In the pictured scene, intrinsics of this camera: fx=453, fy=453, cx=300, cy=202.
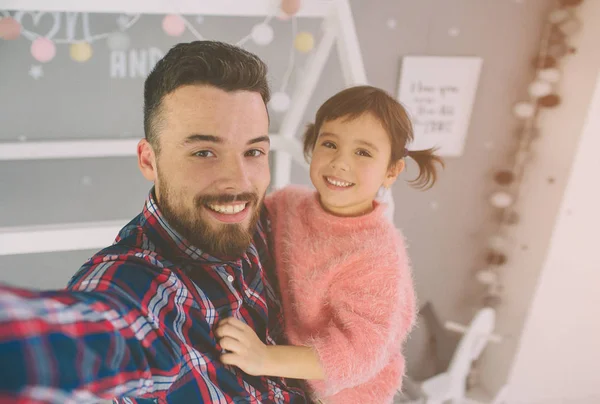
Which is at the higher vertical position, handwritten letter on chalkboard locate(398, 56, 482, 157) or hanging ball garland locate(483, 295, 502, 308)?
handwritten letter on chalkboard locate(398, 56, 482, 157)

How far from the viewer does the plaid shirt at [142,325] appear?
1.30ft

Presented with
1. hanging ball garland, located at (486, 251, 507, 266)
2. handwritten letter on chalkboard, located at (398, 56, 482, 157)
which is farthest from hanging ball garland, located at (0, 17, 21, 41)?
hanging ball garland, located at (486, 251, 507, 266)

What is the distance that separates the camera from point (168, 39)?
125 centimetres

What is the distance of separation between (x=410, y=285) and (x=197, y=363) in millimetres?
482

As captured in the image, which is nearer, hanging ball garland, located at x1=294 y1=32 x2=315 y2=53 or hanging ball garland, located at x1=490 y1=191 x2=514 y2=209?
hanging ball garland, located at x1=294 y1=32 x2=315 y2=53

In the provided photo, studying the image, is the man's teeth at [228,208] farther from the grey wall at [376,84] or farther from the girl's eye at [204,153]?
the grey wall at [376,84]

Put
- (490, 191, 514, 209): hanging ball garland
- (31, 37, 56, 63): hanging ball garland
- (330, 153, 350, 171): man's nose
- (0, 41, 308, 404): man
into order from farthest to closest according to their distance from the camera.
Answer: (490, 191, 514, 209): hanging ball garland, (31, 37, 56, 63): hanging ball garland, (330, 153, 350, 171): man's nose, (0, 41, 308, 404): man

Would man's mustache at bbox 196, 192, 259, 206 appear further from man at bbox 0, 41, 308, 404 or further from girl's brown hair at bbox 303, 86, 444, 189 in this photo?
girl's brown hair at bbox 303, 86, 444, 189

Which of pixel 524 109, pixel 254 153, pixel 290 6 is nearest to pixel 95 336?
pixel 254 153

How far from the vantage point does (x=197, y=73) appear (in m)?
0.69

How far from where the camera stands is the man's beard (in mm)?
715

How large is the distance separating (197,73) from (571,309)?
184 cm

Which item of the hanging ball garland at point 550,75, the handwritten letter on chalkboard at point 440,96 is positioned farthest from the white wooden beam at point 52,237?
the hanging ball garland at point 550,75

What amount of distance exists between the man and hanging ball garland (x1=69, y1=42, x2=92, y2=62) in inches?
20.0
